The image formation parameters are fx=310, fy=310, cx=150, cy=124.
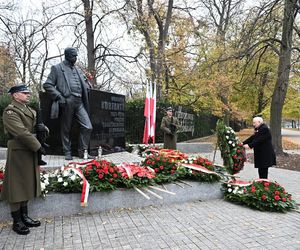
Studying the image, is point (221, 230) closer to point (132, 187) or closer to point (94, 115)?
point (132, 187)

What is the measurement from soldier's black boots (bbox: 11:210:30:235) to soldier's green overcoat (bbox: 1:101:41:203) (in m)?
0.25

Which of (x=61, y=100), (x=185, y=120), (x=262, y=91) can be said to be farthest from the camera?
(x=262, y=91)

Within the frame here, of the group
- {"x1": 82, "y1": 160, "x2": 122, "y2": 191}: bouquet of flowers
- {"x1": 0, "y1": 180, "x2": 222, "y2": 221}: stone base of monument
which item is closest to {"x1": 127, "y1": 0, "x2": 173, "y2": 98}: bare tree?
{"x1": 0, "y1": 180, "x2": 222, "y2": 221}: stone base of monument

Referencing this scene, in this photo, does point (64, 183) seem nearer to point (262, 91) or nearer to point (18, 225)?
point (18, 225)

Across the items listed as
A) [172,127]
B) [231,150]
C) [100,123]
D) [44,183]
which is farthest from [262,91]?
[44,183]

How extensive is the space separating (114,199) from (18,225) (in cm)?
155

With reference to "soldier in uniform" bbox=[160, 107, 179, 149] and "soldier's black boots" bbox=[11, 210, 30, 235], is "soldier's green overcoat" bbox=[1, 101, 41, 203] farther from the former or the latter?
"soldier in uniform" bbox=[160, 107, 179, 149]

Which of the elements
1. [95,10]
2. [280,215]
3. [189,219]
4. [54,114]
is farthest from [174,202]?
[95,10]

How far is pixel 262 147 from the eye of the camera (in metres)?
6.40

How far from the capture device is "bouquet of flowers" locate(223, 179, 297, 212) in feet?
18.0

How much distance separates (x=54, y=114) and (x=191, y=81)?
1416cm

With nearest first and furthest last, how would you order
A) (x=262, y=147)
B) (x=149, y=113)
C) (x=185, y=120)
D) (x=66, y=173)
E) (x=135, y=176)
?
(x=66, y=173) < (x=135, y=176) < (x=262, y=147) < (x=149, y=113) < (x=185, y=120)

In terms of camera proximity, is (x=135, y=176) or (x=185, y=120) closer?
(x=135, y=176)

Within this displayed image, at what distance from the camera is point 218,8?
1072 inches
